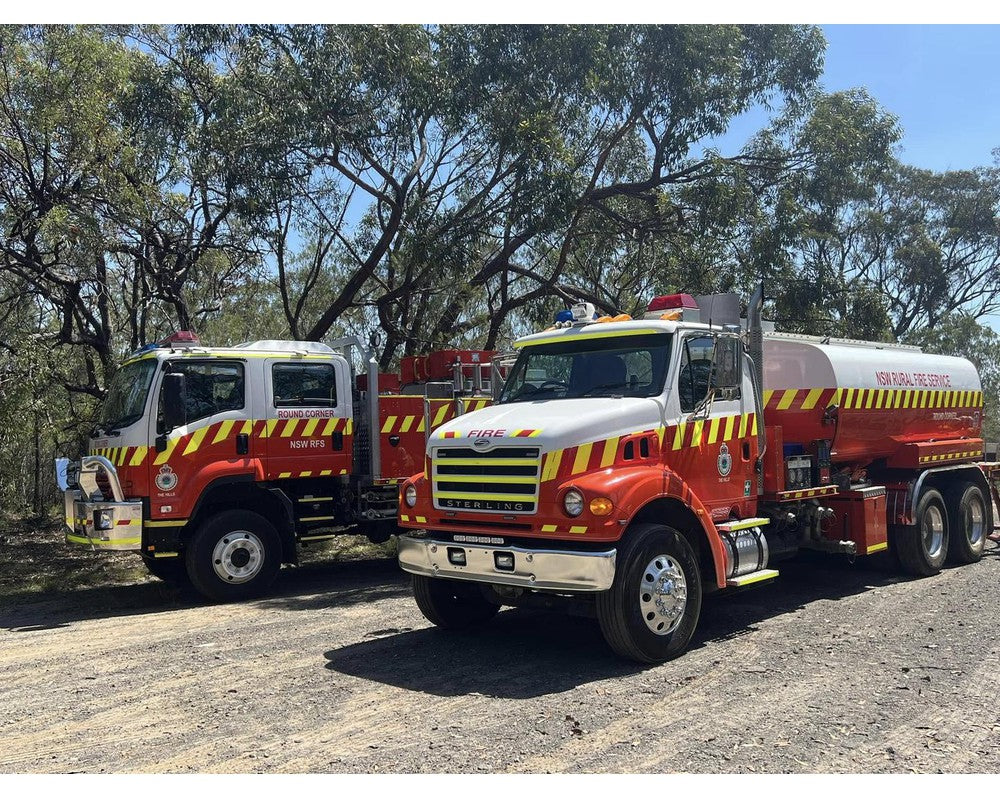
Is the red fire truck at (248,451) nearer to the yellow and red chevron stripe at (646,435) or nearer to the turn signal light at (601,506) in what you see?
the yellow and red chevron stripe at (646,435)

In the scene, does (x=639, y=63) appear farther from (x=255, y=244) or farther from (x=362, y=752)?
(x=362, y=752)

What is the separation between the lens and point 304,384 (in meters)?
10.5

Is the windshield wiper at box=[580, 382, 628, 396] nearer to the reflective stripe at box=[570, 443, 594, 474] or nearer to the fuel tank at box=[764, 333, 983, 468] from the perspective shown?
the reflective stripe at box=[570, 443, 594, 474]

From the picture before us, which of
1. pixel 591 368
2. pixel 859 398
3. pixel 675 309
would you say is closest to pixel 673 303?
pixel 675 309

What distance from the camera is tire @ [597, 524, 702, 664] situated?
20.7ft

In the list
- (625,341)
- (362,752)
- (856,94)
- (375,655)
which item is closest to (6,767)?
(362,752)

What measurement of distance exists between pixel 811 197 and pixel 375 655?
36.9 ft

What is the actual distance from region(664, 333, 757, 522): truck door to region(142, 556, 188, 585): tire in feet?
20.3

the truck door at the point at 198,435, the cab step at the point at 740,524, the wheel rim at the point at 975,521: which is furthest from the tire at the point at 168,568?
the wheel rim at the point at 975,521

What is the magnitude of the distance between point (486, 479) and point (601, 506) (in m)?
1.01

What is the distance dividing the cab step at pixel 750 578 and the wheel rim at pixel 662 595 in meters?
0.67

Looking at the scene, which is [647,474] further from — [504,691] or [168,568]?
[168,568]

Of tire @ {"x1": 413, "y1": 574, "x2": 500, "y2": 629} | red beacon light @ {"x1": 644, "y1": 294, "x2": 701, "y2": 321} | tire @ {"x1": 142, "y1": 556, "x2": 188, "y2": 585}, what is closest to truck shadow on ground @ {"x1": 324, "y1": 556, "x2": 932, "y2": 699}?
tire @ {"x1": 413, "y1": 574, "x2": 500, "y2": 629}

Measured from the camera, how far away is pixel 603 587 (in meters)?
6.04
